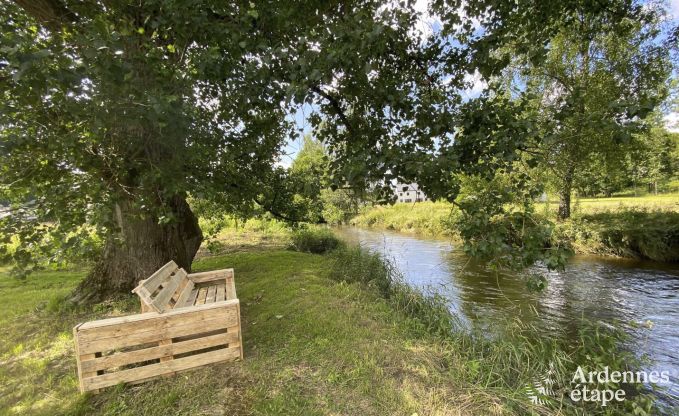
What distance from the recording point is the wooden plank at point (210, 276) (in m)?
5.12

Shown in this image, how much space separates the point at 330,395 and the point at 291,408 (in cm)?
38

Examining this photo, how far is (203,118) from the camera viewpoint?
15.8 feet

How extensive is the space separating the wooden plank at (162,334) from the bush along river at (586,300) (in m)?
2.99

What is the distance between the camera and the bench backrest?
3188 mm

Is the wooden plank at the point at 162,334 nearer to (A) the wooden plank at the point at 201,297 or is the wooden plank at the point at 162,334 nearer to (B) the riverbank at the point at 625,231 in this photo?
(A) the wooden plank at the point at 201,297

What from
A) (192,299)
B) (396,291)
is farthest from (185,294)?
(396,291)

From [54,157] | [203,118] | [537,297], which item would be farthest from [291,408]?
[537,297]

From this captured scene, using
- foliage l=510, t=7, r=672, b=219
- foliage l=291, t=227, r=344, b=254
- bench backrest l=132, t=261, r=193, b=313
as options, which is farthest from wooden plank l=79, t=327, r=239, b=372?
foliage l=291, t=227, r=344, b=254

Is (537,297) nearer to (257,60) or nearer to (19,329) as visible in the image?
(257,60)

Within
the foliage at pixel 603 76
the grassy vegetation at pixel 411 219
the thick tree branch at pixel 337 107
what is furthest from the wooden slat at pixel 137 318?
the grassy vegetation at pixel 411 219

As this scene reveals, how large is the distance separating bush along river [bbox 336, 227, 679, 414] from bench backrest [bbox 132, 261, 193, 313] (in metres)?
3.62

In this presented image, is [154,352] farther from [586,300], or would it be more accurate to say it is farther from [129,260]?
[586,300]

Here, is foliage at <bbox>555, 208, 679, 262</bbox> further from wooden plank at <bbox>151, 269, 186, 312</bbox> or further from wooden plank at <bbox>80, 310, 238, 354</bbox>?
wooden plank at <bbox>151, 269, 186, 312</bbox>

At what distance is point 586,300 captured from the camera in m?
7.04
